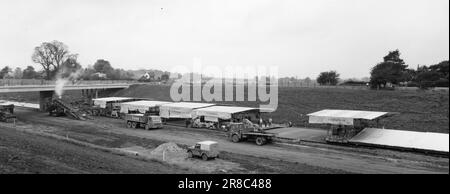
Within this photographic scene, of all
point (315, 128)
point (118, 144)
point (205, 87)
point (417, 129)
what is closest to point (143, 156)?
point (118, 144)

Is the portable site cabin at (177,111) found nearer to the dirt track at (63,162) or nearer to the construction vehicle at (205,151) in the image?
the construction vehicle at (205,151)

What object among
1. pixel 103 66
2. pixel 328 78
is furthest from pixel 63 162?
pixel 103 66

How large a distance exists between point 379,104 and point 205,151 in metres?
31.9

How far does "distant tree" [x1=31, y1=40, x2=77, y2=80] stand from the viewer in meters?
116

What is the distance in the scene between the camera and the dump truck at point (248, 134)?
3206 centimetres

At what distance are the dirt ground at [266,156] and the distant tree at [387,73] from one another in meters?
31.2

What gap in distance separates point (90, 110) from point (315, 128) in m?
35.7

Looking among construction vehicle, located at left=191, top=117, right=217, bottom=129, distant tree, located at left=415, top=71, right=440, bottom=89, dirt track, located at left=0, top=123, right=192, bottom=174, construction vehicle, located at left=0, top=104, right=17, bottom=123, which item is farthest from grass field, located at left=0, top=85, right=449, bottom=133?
construction vehicle, located at left=0, top=104, right=17, bottom=123

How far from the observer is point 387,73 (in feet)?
191

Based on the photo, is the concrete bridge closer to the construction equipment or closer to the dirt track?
the construction equipment

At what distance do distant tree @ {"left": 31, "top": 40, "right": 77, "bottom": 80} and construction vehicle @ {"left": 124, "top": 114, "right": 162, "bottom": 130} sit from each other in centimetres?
8557

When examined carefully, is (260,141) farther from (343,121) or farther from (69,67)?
(69,67)

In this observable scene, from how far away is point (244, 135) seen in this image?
33.2 metres

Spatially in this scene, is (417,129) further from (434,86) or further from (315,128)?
(434,86)
